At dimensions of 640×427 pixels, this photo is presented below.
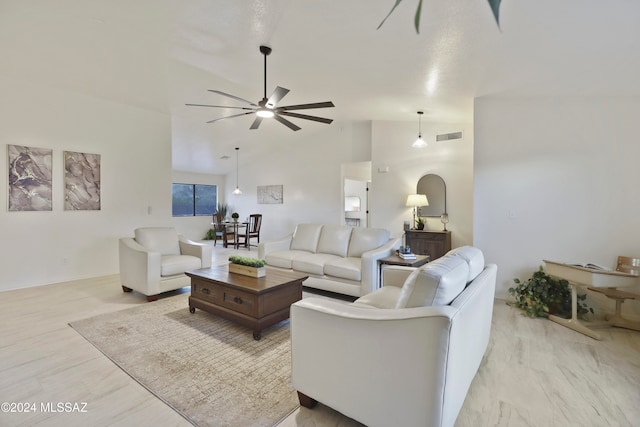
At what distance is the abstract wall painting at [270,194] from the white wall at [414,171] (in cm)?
316

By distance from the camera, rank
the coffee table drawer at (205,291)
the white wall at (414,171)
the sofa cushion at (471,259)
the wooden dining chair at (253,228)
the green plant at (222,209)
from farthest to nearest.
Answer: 1. the green plant at (222,209)
2. the wooden dining chair at (253,228)
3. the white wall at (414,171)
4. the coffee table drawer at (205,291)
5. the sofa cushion at (471,259)

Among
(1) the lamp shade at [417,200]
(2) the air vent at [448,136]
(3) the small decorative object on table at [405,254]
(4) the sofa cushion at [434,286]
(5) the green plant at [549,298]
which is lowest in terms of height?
(5) the green plant at [549,298]

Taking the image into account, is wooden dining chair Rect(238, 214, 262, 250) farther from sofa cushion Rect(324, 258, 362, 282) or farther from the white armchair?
sofa cushion Rect(324, 258, 362, 282)

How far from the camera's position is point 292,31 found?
2930mm

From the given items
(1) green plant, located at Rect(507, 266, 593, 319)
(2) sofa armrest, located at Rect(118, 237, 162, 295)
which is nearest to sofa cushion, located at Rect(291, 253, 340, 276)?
(2) sofa armrest, located at Rect(118, 237, 162, 295)

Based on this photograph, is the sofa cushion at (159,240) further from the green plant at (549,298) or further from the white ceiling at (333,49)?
the green plant at (549,298)

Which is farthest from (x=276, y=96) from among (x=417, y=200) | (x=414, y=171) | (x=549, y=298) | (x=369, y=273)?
(x=549, y=298)

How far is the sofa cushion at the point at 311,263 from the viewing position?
160 inches

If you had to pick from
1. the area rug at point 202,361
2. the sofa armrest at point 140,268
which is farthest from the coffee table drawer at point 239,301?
the sofa armrest at point 140,268

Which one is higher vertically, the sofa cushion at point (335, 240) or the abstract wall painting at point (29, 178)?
the abstract wall painting at point (29, 178)

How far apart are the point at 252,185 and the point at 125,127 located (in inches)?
168

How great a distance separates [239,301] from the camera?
2.92 meters

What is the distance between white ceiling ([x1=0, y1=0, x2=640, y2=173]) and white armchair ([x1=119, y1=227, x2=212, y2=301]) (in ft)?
7.63

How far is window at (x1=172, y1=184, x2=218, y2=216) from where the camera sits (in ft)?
31.4
